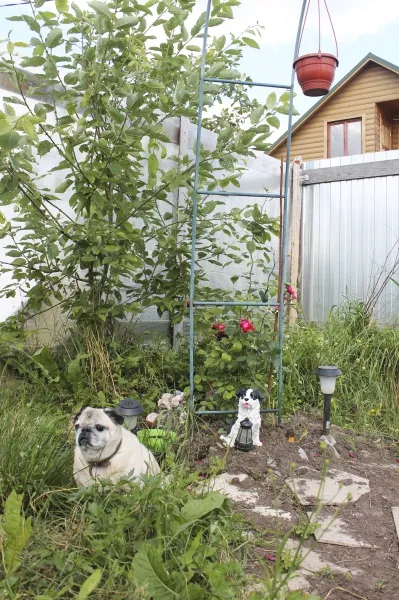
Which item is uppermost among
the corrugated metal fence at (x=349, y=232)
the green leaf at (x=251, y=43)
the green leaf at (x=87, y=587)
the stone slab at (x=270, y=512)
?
the green leaf at (x=251, y=43)

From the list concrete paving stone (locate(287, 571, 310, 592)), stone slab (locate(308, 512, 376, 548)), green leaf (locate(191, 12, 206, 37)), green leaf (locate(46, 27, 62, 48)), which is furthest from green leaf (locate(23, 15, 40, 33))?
concrete paving stone (locate(287, 571, 310, 592))

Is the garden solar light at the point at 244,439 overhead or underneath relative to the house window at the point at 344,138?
underneath

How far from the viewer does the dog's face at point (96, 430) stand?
2.28m

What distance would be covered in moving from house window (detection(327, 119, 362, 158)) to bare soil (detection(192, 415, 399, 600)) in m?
12.1

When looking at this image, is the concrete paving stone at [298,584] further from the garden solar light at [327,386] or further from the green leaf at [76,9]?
the green leaf at [76,9]

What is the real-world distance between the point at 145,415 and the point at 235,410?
550mm

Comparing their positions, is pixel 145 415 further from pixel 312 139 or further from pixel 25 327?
pixel 312 139

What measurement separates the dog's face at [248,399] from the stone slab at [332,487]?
18.4 inches

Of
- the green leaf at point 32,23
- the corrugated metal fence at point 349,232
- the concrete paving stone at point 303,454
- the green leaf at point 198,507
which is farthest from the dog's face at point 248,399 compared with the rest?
the corrugated metal fence at point 349,232

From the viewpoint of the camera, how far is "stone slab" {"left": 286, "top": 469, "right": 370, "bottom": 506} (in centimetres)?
275

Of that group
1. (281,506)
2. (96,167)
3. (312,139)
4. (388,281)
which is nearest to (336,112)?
(312,139)

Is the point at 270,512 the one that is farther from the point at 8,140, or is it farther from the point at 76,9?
the point at 76,9

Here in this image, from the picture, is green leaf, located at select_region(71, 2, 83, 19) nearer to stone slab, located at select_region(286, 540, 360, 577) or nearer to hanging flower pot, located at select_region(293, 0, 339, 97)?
hanging flower pot, located at select_region(293, 0, 339, 97)

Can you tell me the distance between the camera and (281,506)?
2.63 m
